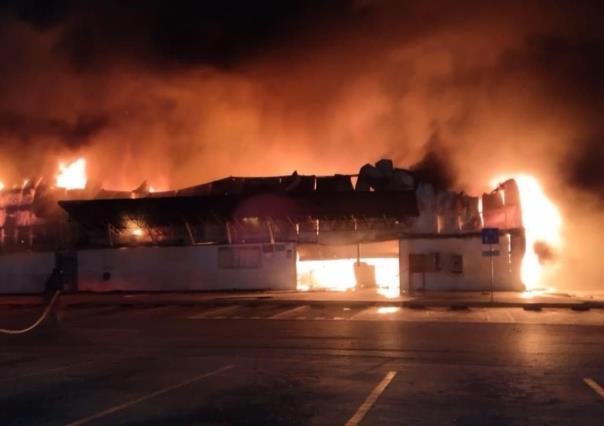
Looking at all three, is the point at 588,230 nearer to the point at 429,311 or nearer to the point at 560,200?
the point at 560,200

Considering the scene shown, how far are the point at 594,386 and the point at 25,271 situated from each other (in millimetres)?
31826

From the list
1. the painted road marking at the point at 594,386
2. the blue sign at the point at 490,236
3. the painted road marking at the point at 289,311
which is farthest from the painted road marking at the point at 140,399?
the blue sign at the point at 490,236

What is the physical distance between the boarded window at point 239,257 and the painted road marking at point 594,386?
23105 millimetres

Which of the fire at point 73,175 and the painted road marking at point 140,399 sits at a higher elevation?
the fire at point 73,175

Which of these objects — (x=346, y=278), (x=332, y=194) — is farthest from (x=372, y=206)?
(x=346, y=278)

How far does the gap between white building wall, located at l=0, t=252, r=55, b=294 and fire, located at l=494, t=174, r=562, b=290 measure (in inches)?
905

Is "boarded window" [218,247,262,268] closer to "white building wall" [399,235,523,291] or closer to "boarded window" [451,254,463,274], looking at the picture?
"white building wall" [399,235,523,291]

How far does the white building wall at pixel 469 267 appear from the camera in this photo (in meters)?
29.4

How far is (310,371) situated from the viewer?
11.1 metres

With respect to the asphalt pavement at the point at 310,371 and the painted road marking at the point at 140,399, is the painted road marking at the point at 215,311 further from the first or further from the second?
the painted road marking at the point at 140,399

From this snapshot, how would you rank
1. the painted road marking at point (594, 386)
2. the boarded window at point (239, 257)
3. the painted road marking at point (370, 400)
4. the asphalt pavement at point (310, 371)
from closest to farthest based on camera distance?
1. the painted road marking at point (370, 400)
2. the asphalt pavement at point (310, 371)
3. the painted road marking at point (594, 386)
4. the boarded window at point (239, 257)

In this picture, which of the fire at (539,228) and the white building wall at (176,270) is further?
the fire at (539,228)

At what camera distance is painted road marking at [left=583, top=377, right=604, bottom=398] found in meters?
9.14

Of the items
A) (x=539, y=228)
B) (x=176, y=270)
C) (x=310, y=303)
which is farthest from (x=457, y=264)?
(x=176, y=270)
